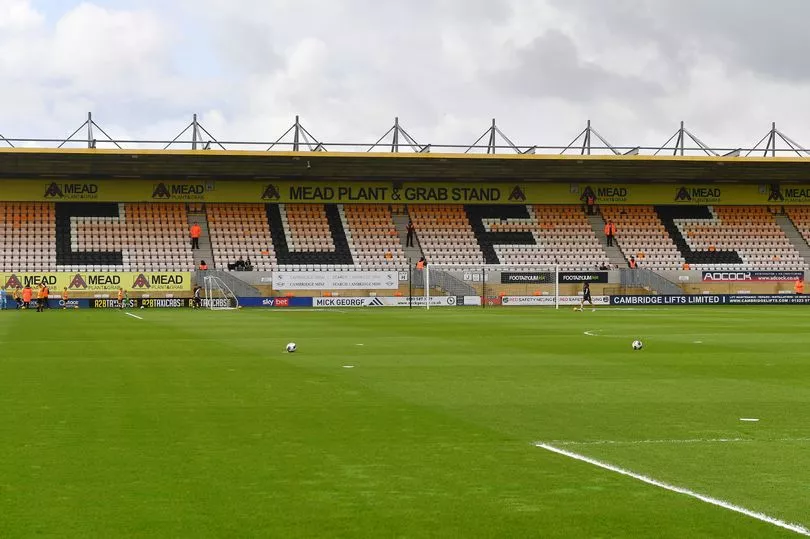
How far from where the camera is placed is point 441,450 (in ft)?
33.3

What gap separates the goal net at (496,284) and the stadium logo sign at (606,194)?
12655 millimetres

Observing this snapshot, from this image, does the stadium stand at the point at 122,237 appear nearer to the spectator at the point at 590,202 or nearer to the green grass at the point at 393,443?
the spectator at the point at 590,202

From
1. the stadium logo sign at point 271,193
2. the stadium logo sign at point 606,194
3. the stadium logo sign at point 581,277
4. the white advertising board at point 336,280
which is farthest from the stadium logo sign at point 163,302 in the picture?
the stadium logo sign at point 606,194

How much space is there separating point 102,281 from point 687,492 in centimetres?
5888

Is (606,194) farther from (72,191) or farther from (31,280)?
(31,280)

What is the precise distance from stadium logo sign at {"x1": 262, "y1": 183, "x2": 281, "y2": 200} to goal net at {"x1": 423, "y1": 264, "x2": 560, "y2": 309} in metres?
13.7

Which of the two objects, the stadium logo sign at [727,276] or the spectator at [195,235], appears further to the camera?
the stadium logo sign at [727,276]

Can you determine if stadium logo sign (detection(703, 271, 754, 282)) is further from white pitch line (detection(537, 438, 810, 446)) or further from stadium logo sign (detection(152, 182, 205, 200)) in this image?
white pitch line (detection(537, 438, 810, 446))

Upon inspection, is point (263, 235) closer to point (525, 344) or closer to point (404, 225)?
point (404, 225)

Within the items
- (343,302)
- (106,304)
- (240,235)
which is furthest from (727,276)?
A: (106,304)

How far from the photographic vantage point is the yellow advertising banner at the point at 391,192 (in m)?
73.0

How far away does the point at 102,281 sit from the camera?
63531 mm

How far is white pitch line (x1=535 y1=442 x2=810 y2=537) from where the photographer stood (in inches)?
277

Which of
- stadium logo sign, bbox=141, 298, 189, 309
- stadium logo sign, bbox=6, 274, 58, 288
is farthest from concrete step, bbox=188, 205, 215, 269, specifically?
stadium logo sign, bbox=6, 274, 58, 288
